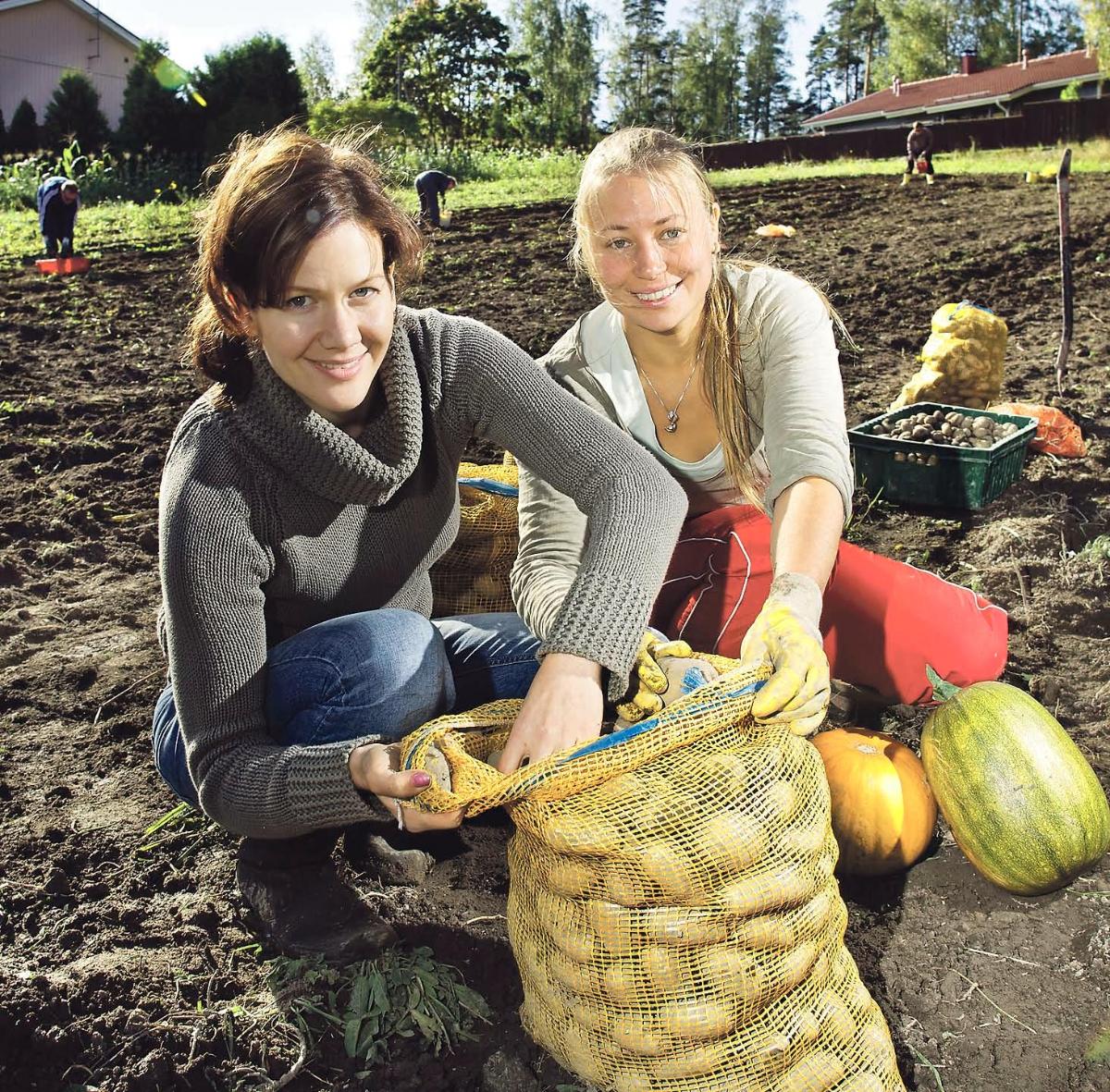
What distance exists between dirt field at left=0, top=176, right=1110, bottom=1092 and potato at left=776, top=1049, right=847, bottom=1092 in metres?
0.23

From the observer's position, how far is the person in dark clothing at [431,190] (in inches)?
443

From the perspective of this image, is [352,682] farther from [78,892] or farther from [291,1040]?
[78,892]

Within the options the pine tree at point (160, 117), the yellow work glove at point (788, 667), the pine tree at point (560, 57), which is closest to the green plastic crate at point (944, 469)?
the yellow work glove at point (788, 667)

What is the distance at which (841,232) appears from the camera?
34.2 ft

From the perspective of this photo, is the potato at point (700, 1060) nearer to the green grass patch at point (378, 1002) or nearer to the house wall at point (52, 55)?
the green grass patch at point (378, 1002)

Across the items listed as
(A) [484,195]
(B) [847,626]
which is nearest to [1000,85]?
(A) [484,195]

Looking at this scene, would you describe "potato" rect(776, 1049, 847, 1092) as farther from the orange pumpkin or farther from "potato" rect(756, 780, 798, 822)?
the orange pumpkin

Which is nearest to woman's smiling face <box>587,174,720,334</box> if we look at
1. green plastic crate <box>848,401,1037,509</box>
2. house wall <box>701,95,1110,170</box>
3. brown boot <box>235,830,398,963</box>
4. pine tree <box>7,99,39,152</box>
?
brown boot <box>235,830,398,963</box>

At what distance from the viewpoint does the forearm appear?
200 cm

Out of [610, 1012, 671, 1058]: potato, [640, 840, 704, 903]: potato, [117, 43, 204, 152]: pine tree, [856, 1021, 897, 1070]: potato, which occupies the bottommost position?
[856, 1021, 897, 1070]: potato

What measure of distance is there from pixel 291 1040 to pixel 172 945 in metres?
0.36

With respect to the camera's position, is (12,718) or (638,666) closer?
(638,666)

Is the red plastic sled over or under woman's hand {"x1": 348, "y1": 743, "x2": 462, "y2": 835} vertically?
over

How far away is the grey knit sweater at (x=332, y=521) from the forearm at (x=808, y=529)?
0.68 feet
